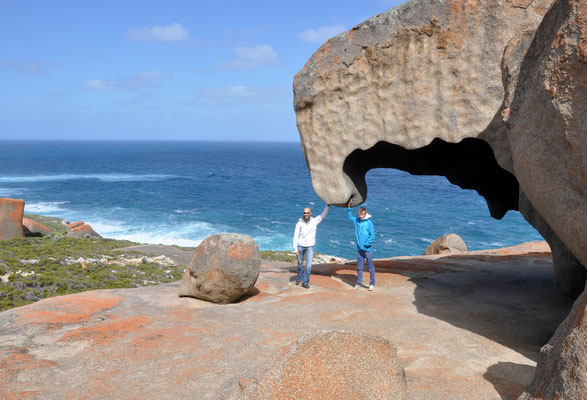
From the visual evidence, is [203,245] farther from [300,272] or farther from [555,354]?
[555,354]

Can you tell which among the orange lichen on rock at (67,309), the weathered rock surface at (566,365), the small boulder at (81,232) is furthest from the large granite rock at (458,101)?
the small boulder at (81,232)

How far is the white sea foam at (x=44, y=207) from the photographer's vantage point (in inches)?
1870

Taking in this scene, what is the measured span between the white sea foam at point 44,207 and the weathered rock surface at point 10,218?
26.2 m

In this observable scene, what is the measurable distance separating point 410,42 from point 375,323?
6.30 metres

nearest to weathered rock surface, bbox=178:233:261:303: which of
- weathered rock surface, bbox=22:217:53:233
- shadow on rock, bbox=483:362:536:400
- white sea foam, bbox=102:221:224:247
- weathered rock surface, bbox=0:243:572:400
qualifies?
weathered rock surface, bbox=0:243:572:400

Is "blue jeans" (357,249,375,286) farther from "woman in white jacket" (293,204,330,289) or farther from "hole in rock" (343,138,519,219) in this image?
"hole in rock" (343,138,519,219)

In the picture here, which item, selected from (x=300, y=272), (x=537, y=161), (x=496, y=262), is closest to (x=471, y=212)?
(x=496, y=262)

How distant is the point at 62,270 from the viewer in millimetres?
17406

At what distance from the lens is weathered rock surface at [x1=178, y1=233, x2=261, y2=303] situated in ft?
34.1

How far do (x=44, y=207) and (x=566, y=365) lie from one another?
54172mm

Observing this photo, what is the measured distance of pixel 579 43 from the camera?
504cm

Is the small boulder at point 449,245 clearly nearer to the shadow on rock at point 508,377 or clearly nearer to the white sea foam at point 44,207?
the shadow on rock at point 508,377

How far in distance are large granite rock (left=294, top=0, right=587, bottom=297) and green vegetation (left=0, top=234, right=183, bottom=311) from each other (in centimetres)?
966

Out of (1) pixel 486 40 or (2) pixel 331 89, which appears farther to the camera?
(2) pixel 331 89
